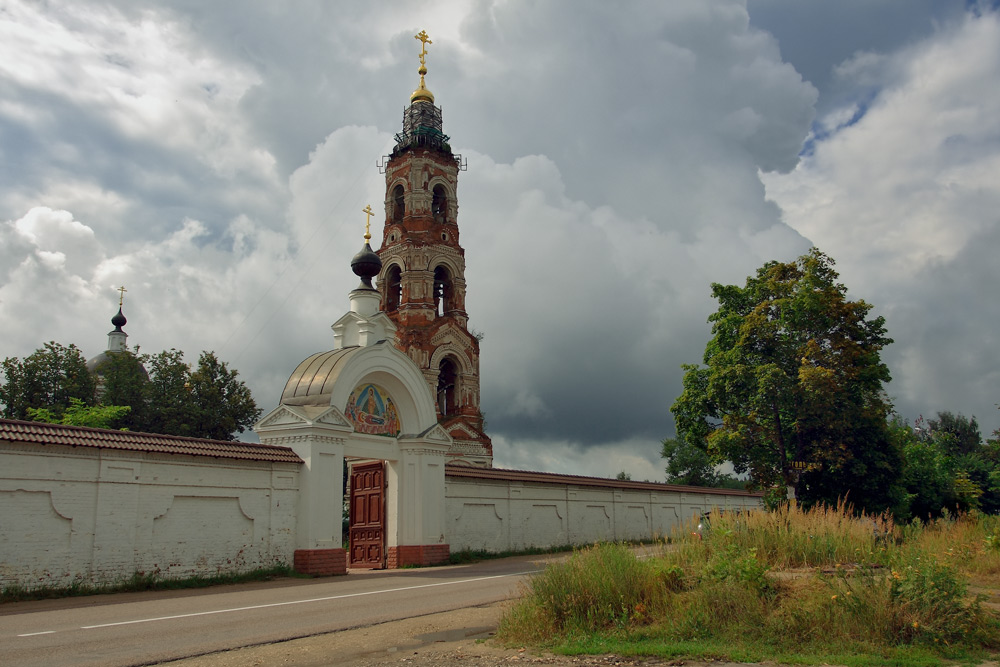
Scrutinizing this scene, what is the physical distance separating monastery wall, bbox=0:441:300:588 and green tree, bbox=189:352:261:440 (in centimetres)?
2077

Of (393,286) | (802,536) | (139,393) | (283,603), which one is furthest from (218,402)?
(802,536)

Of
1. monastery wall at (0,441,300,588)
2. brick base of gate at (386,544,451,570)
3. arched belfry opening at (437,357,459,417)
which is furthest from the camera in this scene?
arched belfry opening at (437,357,459,417)

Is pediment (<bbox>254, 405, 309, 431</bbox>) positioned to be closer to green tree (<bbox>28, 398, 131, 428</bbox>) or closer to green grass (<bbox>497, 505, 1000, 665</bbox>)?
green grass (<bbox>497, 505, 1000, 665</bbox>)

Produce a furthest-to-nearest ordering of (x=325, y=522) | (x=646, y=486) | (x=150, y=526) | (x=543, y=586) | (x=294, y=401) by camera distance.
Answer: (x=646, y=486)
(x=294, y=401)
(x=325, y=522)
(x=150, y=526)
(x=543, y=586)

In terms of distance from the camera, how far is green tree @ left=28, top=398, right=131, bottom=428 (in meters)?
31.3

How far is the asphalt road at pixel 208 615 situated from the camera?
8023mm

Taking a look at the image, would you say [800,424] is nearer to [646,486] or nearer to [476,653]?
[646,486]

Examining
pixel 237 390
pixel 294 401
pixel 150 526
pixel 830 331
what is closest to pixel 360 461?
pixel 294 401

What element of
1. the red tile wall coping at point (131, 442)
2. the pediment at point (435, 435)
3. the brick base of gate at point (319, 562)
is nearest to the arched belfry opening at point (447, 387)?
the pediment at point (435, 435)

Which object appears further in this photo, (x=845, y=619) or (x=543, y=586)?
(x=543, y=586)

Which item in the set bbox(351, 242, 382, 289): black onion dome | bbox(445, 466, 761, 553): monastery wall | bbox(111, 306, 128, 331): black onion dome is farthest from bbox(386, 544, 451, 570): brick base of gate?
bbox(111, 306, 128, 331): black onion dome

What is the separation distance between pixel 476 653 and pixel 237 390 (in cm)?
3357

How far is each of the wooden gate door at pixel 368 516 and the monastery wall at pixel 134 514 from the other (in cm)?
387

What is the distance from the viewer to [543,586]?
28.7 ft
